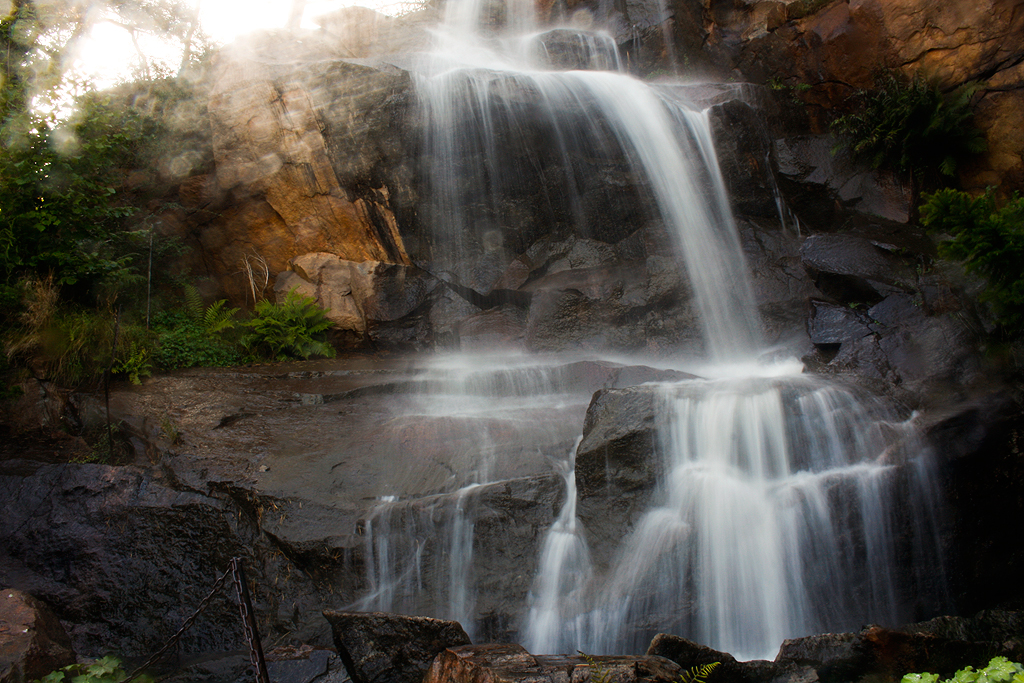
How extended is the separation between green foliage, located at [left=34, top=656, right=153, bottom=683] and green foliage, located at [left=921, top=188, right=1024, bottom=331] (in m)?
7.11

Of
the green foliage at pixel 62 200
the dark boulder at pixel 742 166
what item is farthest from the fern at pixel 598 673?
the dark boulder at pixel 742 166

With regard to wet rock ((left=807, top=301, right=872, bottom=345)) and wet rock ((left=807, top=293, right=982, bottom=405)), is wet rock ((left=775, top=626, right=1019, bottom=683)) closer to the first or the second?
wet rock ((left=807, top=293, right=982, bottom=405))

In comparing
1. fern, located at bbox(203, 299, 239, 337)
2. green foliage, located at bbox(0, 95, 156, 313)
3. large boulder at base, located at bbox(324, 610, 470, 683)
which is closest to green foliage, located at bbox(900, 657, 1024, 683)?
large boulder at base, located at bbox(324, 610, 470, 683)

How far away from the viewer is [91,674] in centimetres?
357

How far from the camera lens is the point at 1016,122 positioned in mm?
7816

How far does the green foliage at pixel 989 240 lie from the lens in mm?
4879

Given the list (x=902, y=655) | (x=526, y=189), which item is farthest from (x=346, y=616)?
(x=526, y=189)

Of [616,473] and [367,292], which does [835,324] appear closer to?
[616,473]

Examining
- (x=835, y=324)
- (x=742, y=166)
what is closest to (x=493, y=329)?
(x=742, y=166)

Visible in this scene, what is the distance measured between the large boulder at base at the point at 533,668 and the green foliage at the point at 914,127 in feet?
27.0

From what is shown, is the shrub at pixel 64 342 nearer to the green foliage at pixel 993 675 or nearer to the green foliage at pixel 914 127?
the green foliage at pixel 993 675

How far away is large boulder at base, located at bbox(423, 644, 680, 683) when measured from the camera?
10.4 feet

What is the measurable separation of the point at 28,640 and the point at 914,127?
11437 mm

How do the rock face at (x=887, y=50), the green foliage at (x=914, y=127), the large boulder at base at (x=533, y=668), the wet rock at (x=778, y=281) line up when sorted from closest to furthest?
1. the large boulder at base at (x=533, y=668)
2. the rock face at (x=887, y=50)
3. the green foliage at (x=914, y=127)
4. the wet rock at (x=778, y=281)
